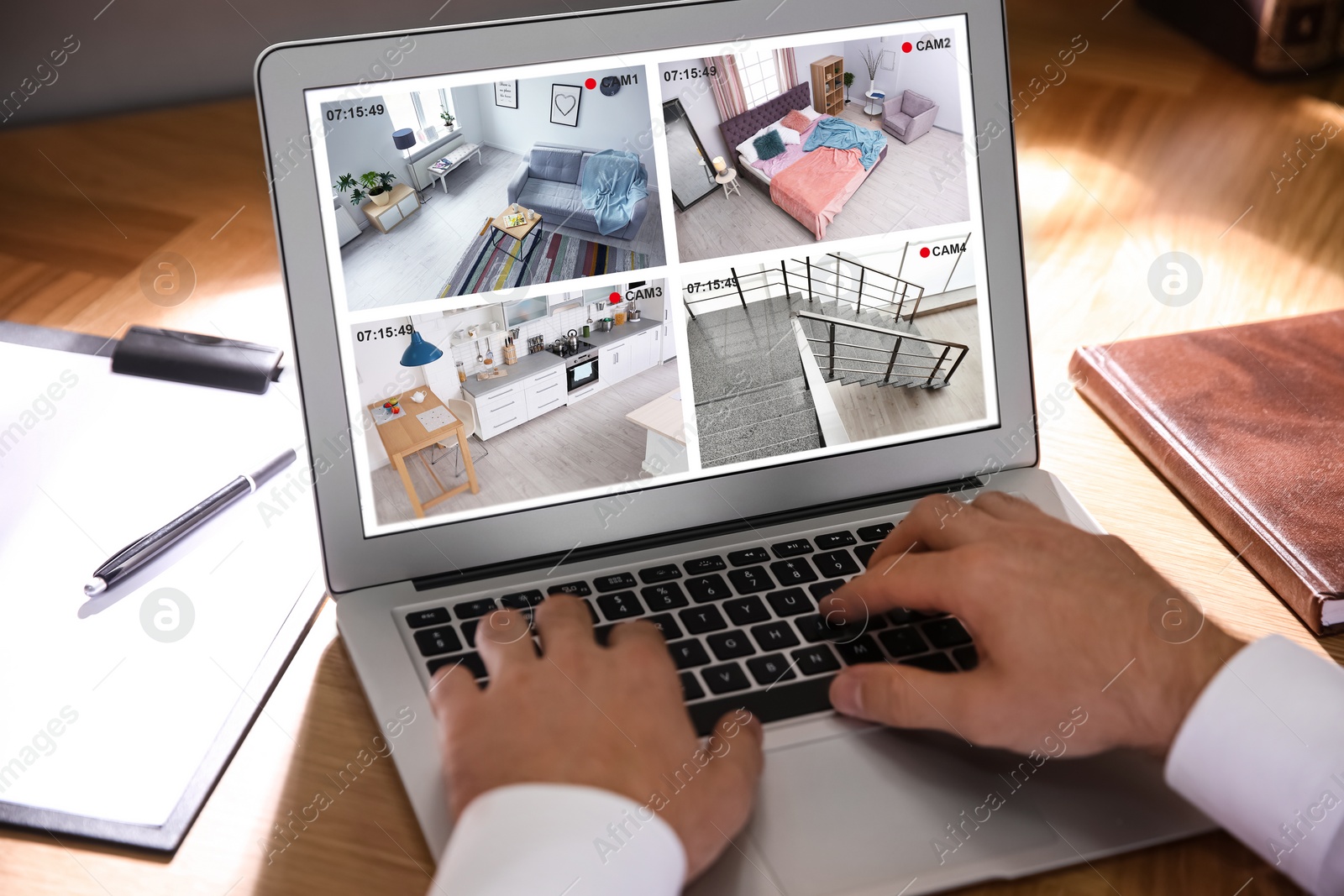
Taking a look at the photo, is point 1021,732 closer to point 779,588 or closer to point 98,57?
point 779,588

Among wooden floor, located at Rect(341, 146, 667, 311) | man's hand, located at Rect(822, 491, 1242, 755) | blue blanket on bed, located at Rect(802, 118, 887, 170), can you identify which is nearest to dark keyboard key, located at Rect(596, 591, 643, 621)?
man's hand, located at Rect(822, 491, 1242, 755)

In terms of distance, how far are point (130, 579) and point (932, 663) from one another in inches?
20.2

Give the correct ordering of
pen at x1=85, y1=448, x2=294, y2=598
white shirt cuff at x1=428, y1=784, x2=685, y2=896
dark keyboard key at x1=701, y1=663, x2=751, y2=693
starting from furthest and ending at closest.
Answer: pen at x1=85, y1=448, x2=294, y2=598 < dark keyboard key at x1=701, y1=663, x2=751, y2=693 < white shirt cuff at x1=428, y1=784, x2=685, y2=896

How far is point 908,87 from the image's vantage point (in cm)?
60

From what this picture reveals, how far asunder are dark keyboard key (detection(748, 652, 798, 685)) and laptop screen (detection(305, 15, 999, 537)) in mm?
141

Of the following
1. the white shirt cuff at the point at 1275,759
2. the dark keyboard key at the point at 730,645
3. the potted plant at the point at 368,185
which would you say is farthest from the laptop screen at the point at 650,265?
the white shirt cuff at the point at 1275,759

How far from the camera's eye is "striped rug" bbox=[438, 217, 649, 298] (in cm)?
56

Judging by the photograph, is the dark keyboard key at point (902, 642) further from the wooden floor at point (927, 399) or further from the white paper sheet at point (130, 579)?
the white paper sheet at point (130, 579)

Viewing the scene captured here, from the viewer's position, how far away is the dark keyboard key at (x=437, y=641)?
20.0 inches

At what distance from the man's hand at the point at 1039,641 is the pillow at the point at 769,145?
27 centimetres

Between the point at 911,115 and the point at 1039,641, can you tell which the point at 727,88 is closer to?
the point at 911,115

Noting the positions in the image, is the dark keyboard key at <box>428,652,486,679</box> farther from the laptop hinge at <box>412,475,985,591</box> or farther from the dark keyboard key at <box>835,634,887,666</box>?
the dark keyboard key at <box>835,634,887,666</box>

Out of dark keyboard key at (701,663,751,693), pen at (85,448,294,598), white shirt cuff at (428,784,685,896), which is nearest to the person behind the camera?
white shirt cuff at (428,784,685,896)

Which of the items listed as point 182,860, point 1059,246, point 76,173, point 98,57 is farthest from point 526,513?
point 98,57
